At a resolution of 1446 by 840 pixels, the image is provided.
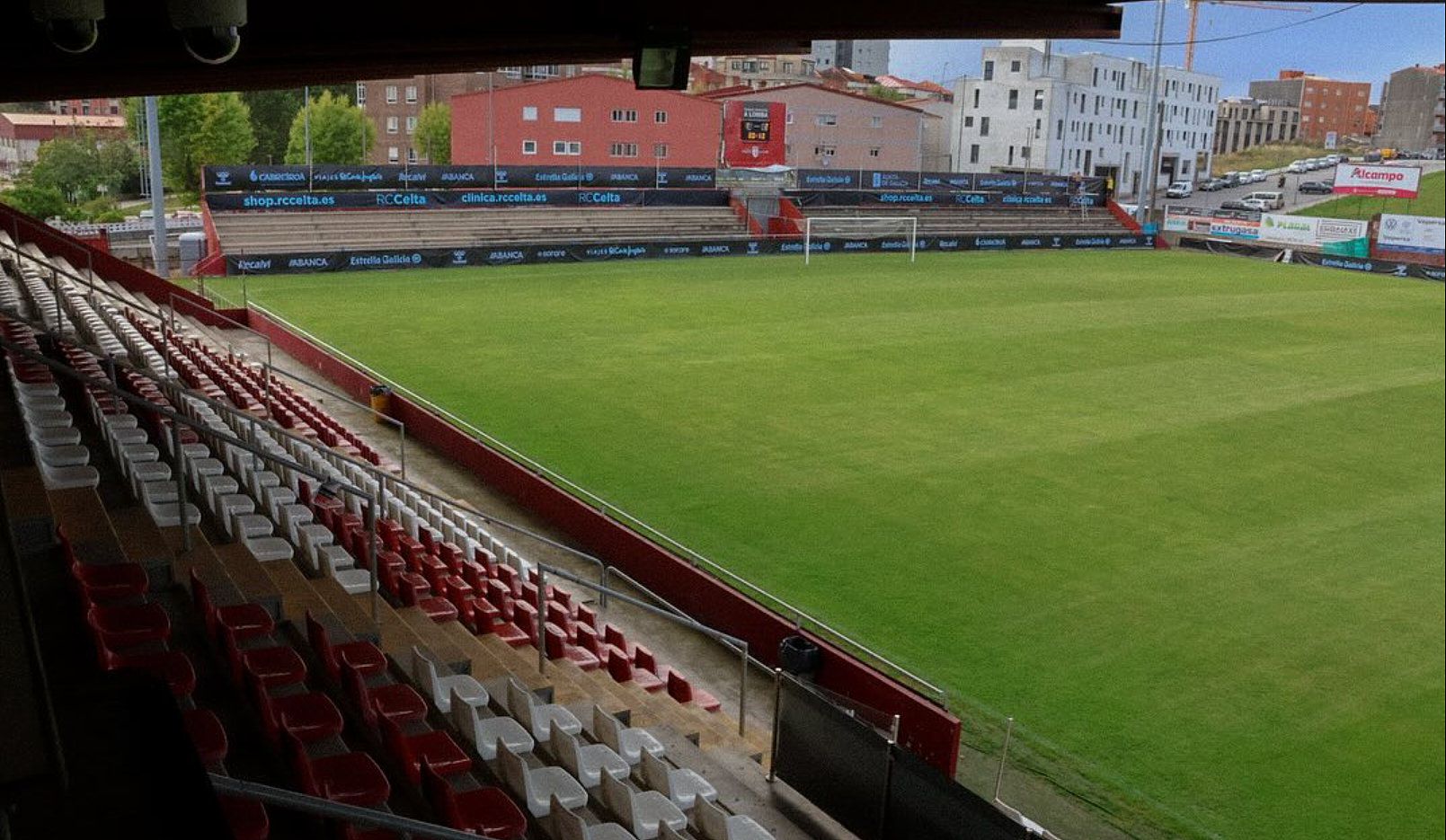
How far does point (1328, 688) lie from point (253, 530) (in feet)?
30.6

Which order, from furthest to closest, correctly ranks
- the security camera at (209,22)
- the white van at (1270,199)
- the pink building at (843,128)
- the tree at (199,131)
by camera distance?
1. the tree at (199,131)
2. the pink building at (843,128)
3. the white van at (1270,199)
4. the security camera at (209,22)

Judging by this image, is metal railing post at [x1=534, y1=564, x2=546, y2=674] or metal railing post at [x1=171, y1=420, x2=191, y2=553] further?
metal railing post at [x1=534, y1=564, x2=546, y2=674]

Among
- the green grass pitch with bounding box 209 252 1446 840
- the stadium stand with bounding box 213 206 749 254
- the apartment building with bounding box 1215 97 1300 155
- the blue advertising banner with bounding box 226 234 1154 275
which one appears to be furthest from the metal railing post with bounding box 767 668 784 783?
the stadium stand with bounding box 213 206 749 254

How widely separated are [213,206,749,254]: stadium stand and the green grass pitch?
5318 mm

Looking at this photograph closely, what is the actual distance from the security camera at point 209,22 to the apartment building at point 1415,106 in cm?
428

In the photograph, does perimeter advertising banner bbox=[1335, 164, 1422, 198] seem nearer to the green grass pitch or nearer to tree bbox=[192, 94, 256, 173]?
the green grass pitch

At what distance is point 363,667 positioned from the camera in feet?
24.5

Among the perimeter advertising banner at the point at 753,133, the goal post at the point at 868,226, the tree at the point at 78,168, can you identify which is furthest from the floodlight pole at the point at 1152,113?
the tree at the point at 78,168

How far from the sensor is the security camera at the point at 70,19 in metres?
4.70

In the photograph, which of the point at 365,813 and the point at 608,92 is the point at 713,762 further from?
the point at 608,92

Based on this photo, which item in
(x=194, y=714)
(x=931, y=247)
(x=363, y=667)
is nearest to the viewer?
(x=194, y=714)

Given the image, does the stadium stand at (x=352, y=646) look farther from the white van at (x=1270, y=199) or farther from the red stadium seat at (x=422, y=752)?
the white van at (x=1270, y=199)

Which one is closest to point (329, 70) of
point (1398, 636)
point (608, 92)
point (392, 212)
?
point (1398, 636)

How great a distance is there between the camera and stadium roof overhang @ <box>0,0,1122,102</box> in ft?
28.8
